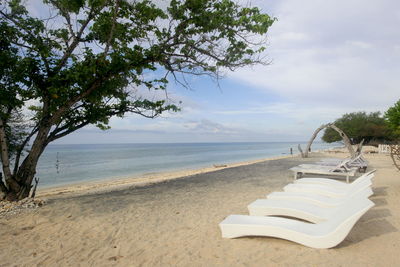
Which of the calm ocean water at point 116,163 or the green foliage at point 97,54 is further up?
the green foliage at point 97,54

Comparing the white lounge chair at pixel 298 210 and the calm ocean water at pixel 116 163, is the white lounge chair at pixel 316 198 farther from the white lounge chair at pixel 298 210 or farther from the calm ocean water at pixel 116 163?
the calm ocean water at pixel 116 163

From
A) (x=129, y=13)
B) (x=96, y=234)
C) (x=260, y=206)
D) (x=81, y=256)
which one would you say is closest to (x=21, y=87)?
(x=129, y=13)

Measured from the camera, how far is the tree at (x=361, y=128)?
40709mm

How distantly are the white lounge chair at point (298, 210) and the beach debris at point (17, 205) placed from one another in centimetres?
488

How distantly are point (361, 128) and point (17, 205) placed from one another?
154ft

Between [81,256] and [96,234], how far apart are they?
0.75m

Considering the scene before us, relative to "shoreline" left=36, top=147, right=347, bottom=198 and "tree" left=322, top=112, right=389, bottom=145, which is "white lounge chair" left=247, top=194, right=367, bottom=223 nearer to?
"shoreline" left=36, top=147, right=347, bottom=198

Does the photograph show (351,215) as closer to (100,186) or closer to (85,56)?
(85,56)

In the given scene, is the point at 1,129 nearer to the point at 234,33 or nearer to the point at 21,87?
the point at 21,87

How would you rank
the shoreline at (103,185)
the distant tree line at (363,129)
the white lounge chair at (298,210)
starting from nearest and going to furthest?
1. the white lounge chair at (298,210)
2. the shoreline at (103,185)
3. the distant tree line at (363,129)

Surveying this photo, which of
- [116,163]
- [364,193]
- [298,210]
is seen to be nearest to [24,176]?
[298,210]

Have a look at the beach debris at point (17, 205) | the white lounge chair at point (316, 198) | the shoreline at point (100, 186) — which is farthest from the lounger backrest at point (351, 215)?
the shoreline at point (100, 186)

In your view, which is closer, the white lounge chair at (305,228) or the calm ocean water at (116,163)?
the white lounge chair at (305,228)

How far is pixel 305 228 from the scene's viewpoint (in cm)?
355
